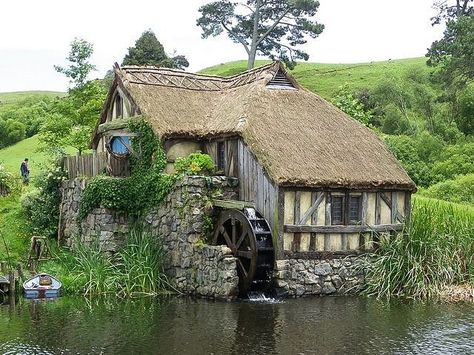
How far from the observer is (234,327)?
54.1 ft

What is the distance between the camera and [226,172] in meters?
23.1

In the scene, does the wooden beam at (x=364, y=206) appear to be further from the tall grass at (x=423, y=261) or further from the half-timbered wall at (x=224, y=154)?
the half-timbered wall at (x=224, y=154)

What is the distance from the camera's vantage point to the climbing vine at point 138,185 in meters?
22.9

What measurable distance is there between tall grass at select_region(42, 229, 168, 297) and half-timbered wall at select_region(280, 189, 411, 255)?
13.7 ft

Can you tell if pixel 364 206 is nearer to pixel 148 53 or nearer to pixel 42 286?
pixel 42 286

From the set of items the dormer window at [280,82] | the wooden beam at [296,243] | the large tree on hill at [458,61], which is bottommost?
the wooden beam at [296,243]

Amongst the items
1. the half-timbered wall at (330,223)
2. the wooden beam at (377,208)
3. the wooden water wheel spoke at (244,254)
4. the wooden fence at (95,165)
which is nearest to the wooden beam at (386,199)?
the half-timbered wall at (330,223)

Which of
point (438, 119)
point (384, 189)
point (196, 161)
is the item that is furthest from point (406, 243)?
point (438, 119)

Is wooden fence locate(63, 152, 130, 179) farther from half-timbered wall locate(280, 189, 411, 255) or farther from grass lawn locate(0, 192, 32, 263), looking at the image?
half-timbered wall locate(280, 189, 411, 255)

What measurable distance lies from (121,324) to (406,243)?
9.14 meters

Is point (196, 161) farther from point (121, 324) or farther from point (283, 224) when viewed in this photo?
point (121, 324)

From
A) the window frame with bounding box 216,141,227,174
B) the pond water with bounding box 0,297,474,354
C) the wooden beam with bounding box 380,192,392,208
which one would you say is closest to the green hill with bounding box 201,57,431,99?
the window frame with bounding box 216,141,227,174

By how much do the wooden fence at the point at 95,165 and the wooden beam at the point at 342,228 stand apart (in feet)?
23.7

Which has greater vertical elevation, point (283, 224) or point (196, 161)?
point (196, 161)
